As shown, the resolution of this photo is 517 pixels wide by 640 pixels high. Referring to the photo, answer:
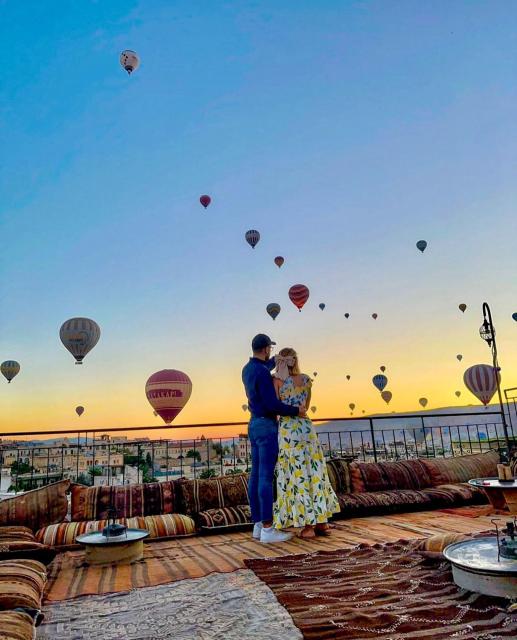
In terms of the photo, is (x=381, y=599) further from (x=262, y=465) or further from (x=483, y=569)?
(x=262, y=465)

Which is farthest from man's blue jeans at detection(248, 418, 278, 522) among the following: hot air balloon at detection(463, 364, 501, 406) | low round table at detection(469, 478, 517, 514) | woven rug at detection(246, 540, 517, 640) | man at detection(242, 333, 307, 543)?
hot air balloon at detection(463, 364, 501, 406)

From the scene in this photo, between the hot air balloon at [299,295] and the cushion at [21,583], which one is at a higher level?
the hot air balloon at [299,295]

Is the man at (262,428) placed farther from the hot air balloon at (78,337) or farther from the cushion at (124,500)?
the hot air balloon at (78,337)

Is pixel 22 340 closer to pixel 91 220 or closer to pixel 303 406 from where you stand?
pixel 91 220

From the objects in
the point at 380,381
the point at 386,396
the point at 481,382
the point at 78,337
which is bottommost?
the point at 481,382

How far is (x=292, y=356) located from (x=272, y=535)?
1364 mm

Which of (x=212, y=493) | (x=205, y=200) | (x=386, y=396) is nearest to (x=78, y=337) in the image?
(x=205, y=200)

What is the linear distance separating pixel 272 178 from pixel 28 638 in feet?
34.8

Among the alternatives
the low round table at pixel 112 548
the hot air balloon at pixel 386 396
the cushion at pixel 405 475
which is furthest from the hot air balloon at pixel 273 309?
the hot air balloon at pixel 386 396

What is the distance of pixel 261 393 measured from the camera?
3680 millimetres

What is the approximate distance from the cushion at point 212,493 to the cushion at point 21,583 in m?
1.82

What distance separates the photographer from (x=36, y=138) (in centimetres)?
930

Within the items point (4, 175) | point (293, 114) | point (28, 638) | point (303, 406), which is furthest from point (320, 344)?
point (28, 638)

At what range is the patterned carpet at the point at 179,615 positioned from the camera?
1.68m
